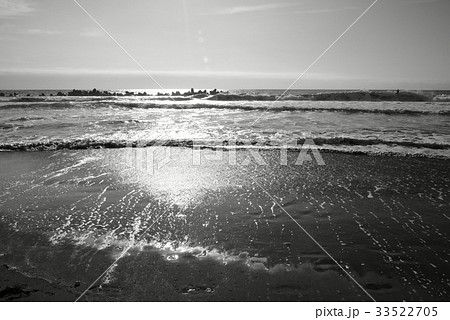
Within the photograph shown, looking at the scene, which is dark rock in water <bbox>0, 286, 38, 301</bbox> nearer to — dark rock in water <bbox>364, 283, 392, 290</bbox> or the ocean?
the ocean

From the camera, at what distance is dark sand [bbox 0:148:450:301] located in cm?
256

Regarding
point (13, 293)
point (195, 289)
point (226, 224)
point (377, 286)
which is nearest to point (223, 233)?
point (226, 224)

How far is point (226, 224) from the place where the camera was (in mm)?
3820

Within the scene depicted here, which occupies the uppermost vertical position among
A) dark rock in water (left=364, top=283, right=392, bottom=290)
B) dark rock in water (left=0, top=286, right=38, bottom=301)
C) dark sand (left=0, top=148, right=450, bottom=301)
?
dark sand (left=0, top=148, right=450, bottom=301)

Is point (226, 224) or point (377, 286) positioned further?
point (226, 224)

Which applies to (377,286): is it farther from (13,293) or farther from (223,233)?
(13,293)

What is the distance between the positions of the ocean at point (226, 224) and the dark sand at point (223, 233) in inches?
0.6

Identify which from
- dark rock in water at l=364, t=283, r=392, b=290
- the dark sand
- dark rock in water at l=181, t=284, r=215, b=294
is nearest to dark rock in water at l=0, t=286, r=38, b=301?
the dark sand

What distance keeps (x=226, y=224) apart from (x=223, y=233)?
0.84 ft

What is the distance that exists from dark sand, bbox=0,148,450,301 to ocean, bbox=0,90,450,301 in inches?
0.6

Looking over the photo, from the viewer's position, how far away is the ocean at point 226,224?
2.59 metres

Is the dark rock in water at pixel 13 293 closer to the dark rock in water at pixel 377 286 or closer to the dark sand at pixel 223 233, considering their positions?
the dark sand at pixel 223 233

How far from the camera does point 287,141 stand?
928 centimetres

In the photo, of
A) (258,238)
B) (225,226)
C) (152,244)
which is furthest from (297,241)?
(152,244)
